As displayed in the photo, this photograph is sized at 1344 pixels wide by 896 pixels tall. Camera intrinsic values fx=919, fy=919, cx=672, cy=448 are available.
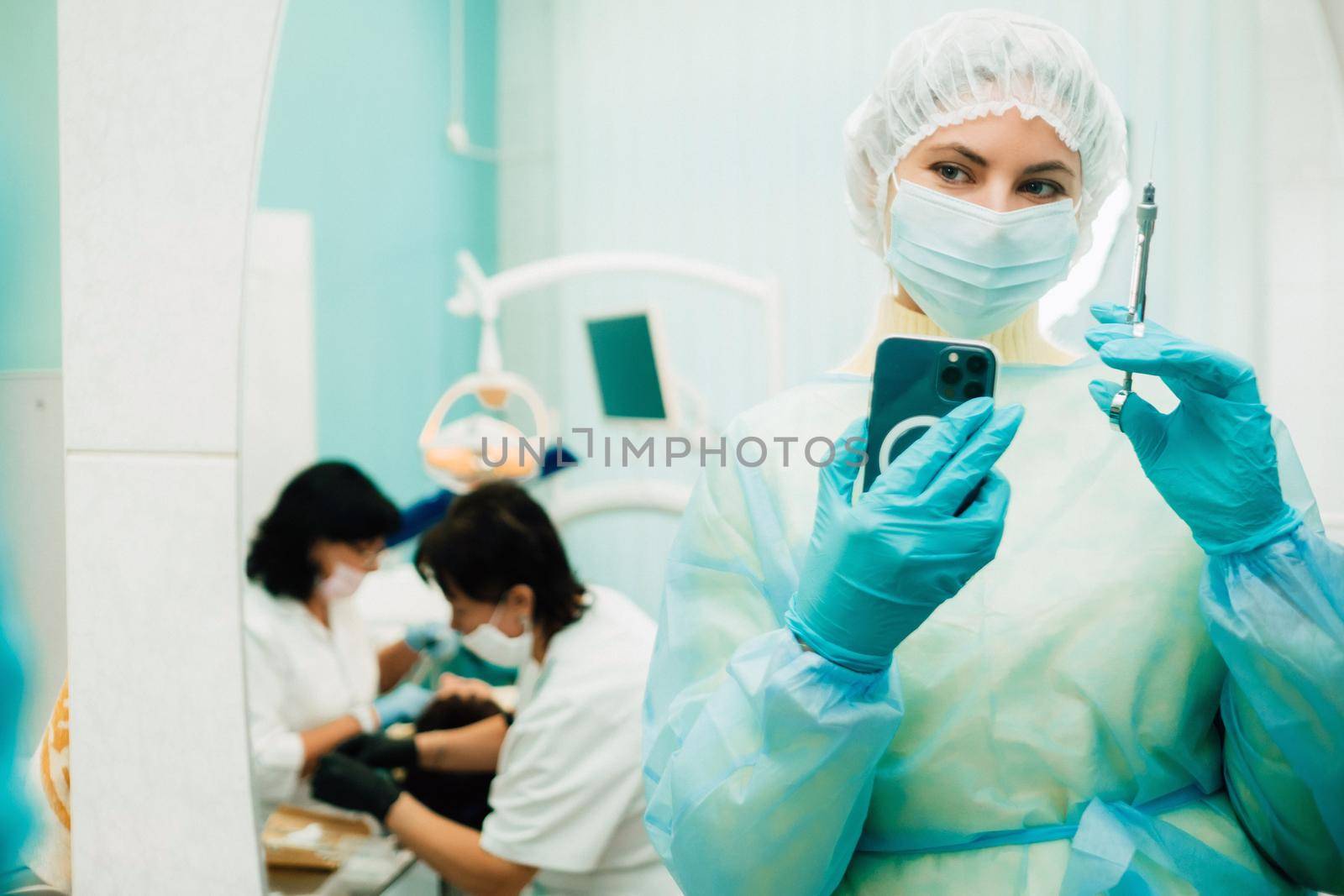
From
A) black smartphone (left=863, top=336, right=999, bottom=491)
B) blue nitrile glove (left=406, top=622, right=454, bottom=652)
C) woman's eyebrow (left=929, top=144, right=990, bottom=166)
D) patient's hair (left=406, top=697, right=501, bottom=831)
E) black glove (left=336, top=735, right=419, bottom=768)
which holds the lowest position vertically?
patient's hair (left=406, top=697, right=501, bottom=831)

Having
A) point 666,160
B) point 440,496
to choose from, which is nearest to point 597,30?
point 666,160

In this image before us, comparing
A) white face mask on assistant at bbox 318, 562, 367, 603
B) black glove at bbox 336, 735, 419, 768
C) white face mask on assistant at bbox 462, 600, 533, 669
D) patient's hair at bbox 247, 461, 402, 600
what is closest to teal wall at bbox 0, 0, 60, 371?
patient's hair at bbox 247, 461, 402, 600

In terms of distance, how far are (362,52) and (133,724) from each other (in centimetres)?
126

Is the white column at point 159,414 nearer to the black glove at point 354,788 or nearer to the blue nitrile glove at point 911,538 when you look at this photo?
the black glove at point 354,788

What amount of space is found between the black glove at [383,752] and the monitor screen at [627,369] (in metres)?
0.68

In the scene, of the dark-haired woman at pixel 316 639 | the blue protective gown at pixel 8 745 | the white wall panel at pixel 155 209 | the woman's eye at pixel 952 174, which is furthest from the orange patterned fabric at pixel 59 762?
the woman's eye at pixel 952 174

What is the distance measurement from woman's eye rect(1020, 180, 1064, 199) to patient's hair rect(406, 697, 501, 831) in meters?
0.90

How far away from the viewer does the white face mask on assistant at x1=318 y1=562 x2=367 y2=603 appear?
126cm

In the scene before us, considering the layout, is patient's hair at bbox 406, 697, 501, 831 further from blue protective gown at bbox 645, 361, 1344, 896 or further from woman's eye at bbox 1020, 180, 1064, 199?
woman's eye at bbox 1020, 180, 1064, 199

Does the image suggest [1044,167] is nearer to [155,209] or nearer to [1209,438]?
[1209,438]

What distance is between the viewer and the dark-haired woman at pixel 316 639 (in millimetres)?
1018

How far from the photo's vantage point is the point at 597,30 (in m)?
0.96

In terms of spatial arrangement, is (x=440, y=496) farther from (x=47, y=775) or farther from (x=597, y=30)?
(x=597, y=30)

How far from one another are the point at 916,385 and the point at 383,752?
85 centimetres
